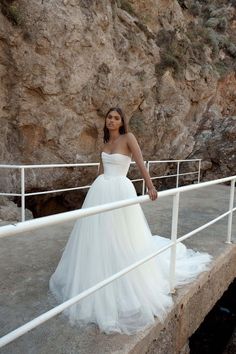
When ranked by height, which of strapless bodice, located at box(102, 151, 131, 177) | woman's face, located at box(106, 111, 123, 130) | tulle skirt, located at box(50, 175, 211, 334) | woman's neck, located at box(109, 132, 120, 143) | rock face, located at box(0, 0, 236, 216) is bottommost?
tulle skirt, located at box(50, 175, 211, 334)

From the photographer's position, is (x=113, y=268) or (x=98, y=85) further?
(x=98, y=85)

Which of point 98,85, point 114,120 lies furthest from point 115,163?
point 98,85

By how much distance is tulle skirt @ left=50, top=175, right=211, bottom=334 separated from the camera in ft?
7.64

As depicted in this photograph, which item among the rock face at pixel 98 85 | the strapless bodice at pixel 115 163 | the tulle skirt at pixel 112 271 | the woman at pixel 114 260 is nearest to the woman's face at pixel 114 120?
the woman at pixel 114 260

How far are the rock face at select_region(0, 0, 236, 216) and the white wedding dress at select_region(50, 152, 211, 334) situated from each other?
17.0 ft

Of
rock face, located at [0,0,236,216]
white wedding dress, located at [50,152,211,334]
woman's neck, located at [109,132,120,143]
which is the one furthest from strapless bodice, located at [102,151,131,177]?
rock face, located at [0,0,236,216]

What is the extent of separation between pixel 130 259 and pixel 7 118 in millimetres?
5983

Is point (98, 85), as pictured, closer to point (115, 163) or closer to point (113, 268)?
point (115, 163)

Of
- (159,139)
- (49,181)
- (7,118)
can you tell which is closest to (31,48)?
(7,118)

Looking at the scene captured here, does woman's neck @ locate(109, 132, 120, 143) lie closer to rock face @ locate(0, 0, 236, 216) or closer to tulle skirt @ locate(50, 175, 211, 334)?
tulle skirt @ locate(50, 175, 211, 334)

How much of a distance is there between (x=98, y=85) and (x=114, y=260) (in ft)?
23.0

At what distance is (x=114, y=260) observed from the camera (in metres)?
2.49

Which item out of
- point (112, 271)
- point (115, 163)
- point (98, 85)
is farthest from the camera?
point (98, 85)

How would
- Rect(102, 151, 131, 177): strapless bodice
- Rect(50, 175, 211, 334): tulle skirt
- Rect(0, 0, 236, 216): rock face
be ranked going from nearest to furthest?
Rect(50, 175, 211, 334): tulle skirt
Rect(102, 151, 131, 177): strapless bodice
Rect(0, 0, 236, 216): rock face
